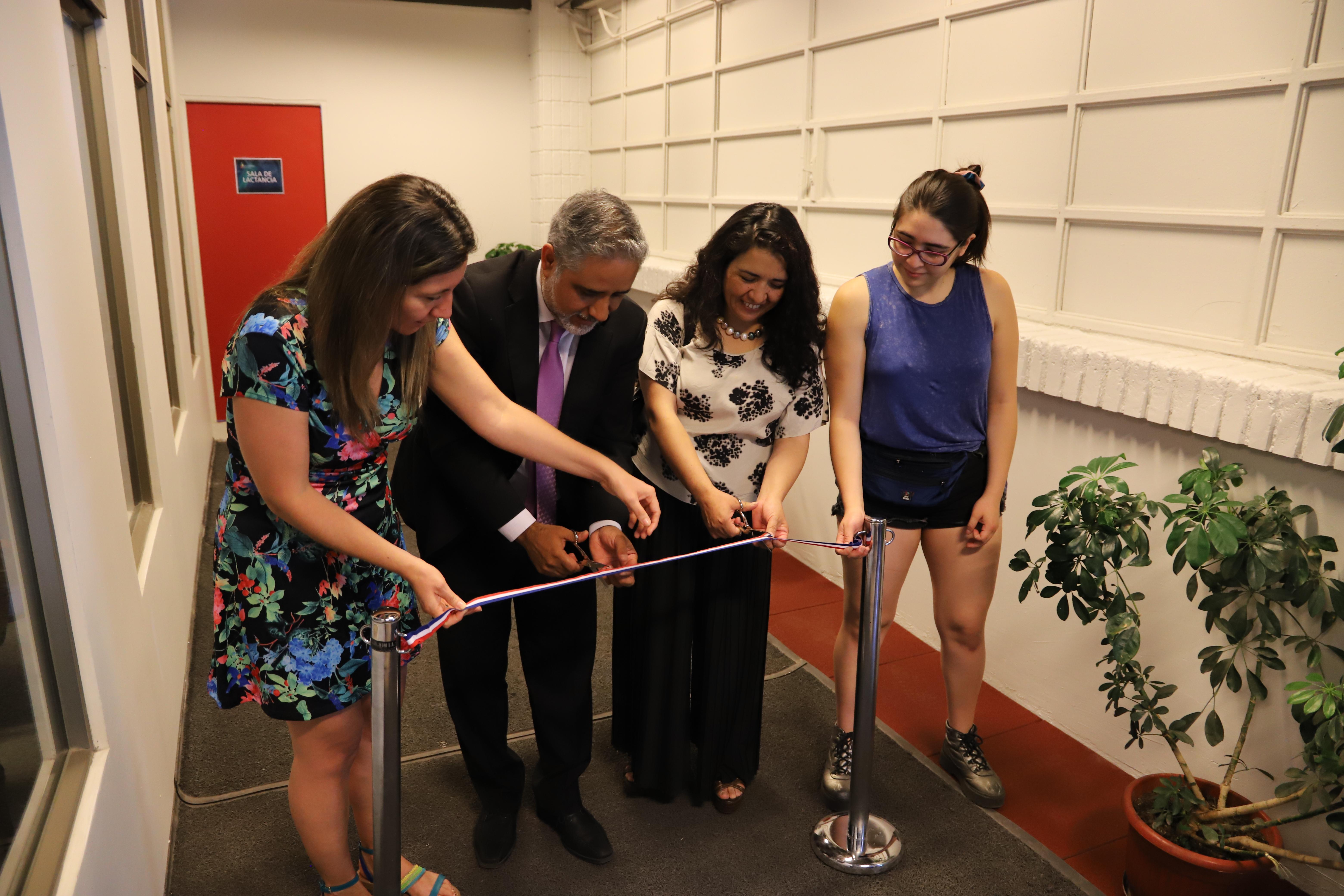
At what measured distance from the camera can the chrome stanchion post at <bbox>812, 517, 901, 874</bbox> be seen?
209 cm

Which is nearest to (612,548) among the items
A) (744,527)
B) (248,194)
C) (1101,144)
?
(744,527)

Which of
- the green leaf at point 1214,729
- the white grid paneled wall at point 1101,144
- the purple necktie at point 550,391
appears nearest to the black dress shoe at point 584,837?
the purple necktie at point 550,391

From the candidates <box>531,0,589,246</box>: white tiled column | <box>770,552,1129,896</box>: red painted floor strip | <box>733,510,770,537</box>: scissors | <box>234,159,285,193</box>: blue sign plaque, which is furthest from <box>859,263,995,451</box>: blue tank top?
<box>234,159,285,193</box>: blue sign plaque

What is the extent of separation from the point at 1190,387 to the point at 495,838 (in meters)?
2.03

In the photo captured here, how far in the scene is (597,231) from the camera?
1742 millimetres

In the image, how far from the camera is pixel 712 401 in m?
2.15

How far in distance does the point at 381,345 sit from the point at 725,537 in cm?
95

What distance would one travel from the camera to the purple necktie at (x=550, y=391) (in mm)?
1972

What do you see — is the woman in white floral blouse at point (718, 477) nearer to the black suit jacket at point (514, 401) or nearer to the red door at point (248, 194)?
the black suit jacket at point (514, 401)

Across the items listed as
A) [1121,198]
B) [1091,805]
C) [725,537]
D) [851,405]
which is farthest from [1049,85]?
[1091,805]

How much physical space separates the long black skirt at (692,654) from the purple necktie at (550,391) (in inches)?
12.4

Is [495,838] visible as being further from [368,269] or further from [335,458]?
[368,269]

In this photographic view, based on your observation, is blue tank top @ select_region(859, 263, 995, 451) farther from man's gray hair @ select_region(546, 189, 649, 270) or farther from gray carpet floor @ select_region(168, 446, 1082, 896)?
gray carpet floor @ select_region(168, 446, 1082, 896)

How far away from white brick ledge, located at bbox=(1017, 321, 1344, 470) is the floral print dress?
6.18 feet
